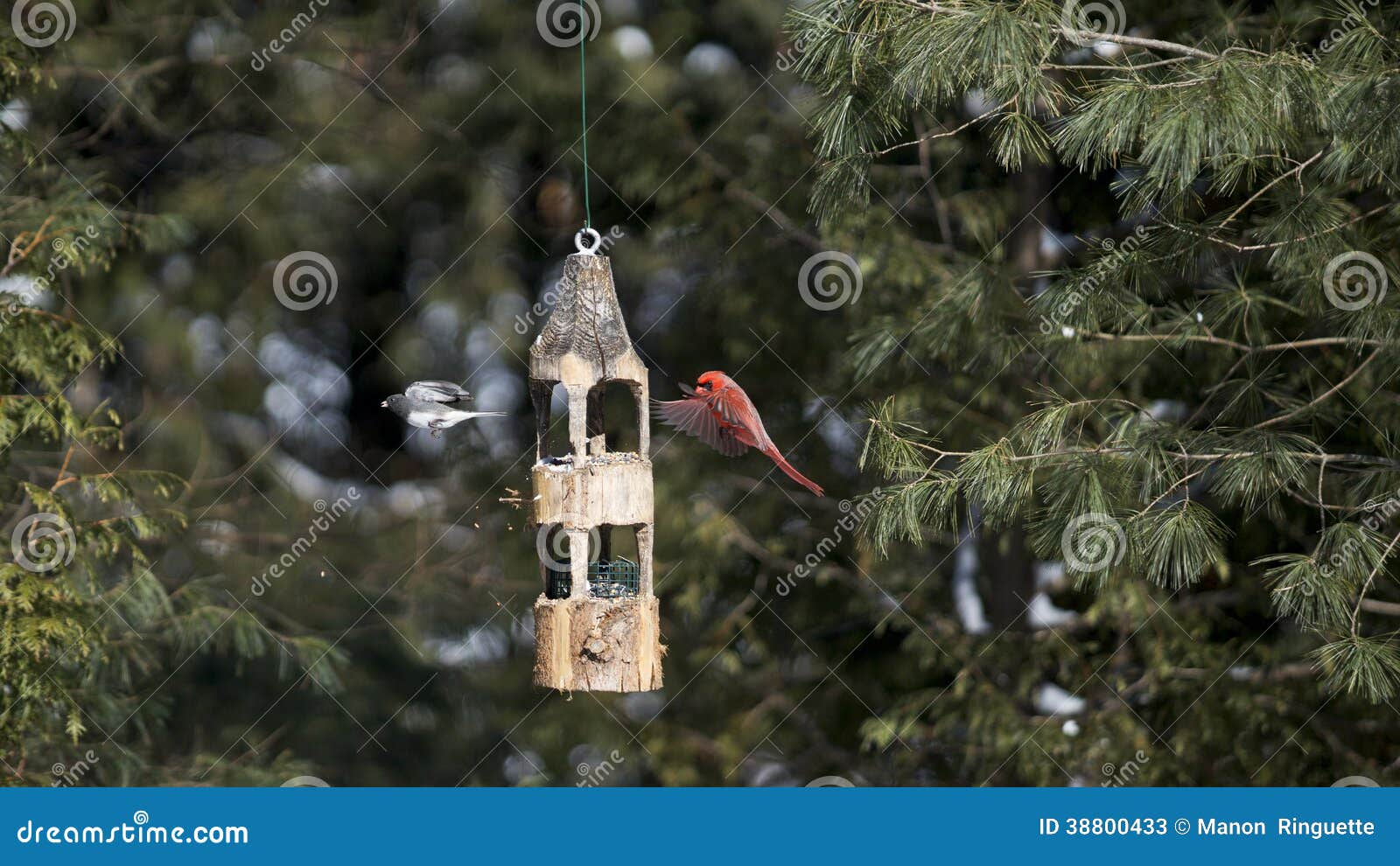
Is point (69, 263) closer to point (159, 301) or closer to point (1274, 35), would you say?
point (159, 301)

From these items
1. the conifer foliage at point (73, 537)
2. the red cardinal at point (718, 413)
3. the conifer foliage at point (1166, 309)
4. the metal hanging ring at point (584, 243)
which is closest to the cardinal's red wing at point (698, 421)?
the red cardinal at point (718, 413)

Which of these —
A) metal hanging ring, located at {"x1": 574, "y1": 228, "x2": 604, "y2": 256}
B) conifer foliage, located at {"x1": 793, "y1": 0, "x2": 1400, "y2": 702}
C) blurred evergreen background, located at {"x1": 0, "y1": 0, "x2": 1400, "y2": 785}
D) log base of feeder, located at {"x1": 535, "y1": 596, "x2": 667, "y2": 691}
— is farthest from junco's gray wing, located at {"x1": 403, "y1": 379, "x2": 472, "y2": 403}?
blurred evergreen background, located at {"x1": 0, "y1": 0, "x2": 1400, "y2": 785}

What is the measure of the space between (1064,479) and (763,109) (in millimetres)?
3416

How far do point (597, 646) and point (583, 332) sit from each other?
69cm

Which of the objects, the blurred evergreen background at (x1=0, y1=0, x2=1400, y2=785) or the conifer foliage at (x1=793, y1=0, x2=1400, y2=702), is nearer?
the conifer foliage at (x1=793, y1=0, x2=1400, y2=702)

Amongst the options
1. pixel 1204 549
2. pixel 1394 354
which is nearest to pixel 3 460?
pixel 1204 549

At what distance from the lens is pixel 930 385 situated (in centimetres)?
657

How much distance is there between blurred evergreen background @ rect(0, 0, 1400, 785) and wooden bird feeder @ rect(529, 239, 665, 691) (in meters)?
2.99

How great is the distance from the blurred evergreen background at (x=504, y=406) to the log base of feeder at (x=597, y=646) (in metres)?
3.14

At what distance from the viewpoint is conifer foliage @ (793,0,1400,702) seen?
3.74 metres

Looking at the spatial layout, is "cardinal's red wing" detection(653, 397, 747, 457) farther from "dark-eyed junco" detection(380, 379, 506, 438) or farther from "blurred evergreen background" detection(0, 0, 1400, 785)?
"blurred evergreen background" detection(0, 0, 1400, 785)

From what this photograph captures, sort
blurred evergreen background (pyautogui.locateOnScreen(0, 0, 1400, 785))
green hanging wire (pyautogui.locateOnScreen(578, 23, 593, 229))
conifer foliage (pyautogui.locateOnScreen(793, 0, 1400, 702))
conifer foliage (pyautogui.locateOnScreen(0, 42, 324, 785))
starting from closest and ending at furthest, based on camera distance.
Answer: green hanging wire (pyautogui.locateOnScreen(578, 23, 593, 229)), conifer foliage (pyautogui.locateOnScreen(793, 0, 1400, 702)), conifer foliage (pyautogui.locateOnScreen(0, 42, 324, 785)), blurred evergreen background (pyautogui.locateOnScreen(0, 0, 1400, 785))

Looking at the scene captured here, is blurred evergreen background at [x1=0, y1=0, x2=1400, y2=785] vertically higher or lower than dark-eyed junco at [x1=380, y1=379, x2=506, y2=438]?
higher

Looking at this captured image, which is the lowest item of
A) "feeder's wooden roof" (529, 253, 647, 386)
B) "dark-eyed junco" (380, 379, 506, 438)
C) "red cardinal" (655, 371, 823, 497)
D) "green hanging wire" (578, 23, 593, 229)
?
"dark-eyed junco" (380, 379, 506, 438)
